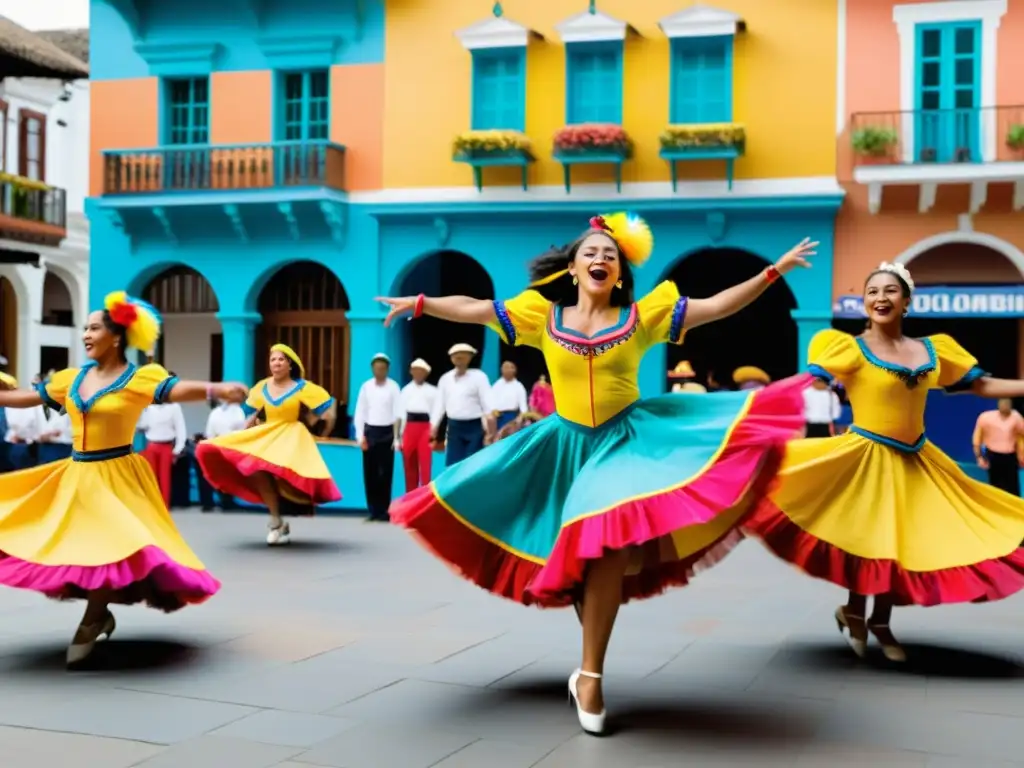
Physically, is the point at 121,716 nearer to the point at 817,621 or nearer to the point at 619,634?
the point at 619,634

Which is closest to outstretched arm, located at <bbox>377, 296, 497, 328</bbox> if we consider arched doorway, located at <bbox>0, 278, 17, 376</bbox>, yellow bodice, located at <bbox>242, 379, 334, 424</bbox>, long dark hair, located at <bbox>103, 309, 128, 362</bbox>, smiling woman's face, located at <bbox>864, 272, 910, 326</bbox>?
long dark hair, located at <bbox>103, 309, 128, 362</bbox>

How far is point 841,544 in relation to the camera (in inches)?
251

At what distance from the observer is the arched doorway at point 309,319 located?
21859mm

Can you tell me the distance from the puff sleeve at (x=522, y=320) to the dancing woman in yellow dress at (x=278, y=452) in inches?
248

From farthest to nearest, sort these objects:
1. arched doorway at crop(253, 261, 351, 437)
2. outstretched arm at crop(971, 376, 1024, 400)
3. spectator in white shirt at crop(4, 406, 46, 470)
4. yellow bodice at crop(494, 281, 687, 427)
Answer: arched doorway at crop(253, 261, 351, 437), spectator in white shirt at crop(4, 406, 46, 470), outstretched arm at crop(971, 376, 1024, 400), yellow bodice at crop(494, 281, 687, 427)

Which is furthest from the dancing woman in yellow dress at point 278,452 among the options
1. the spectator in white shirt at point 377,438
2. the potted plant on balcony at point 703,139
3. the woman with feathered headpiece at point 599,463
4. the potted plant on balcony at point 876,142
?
the potted plant on balcony at point 876,142

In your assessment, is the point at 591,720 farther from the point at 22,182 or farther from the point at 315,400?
the point at 22,182

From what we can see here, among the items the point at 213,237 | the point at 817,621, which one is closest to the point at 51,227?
the point at 213,237

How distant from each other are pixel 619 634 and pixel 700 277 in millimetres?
15568

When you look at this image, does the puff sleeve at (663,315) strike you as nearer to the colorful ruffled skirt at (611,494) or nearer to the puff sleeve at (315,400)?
the colorful ruffled skirt at (611,494)

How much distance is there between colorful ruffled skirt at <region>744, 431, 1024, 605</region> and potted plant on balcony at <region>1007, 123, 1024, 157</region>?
505 inches

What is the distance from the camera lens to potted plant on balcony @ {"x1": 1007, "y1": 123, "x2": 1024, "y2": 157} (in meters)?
18.1

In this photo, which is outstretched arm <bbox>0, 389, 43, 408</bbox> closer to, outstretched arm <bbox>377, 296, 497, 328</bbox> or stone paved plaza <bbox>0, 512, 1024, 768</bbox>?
stone paved plaza <bbox>0, 512, 1024, 768</bbox>

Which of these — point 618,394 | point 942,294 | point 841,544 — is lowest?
point 841,544
